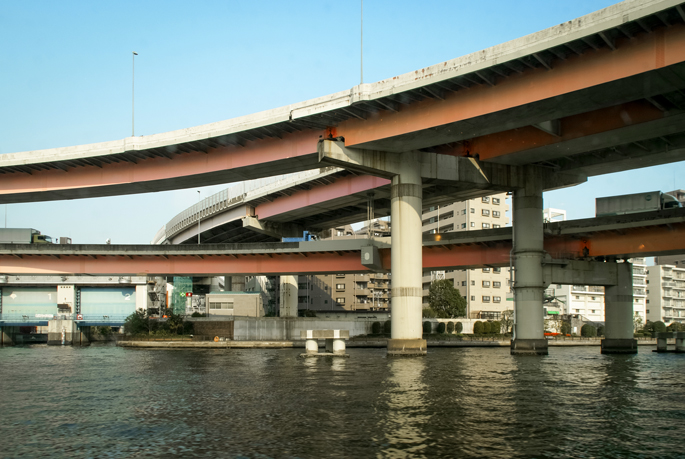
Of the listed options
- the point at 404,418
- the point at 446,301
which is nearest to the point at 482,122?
the point at 404,418

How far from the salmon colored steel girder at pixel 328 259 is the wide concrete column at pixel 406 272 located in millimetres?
16624

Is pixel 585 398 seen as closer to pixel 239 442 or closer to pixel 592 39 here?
pixel 239 442

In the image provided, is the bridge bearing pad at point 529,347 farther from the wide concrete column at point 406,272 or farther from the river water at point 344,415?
the river water at point 344,415

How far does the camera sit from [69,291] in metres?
80.1

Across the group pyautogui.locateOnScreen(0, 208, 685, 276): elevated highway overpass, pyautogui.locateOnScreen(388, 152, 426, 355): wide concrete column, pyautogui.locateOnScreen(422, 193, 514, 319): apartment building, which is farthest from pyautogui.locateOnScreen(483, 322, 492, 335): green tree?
pyautogui.locateOnScreen(388, 152, 426, 355): wide concrete column

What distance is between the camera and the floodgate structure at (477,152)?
106 ft

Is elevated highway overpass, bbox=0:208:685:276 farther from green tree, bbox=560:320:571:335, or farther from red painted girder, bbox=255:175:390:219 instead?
green tree, bbox=560:320:571:335

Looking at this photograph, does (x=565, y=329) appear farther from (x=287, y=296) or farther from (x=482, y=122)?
(x=482, y=122)

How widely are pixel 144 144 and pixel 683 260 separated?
18727cm

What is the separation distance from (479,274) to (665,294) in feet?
227

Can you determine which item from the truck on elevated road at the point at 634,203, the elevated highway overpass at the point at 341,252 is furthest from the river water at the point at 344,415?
the truck on elevated road at the point at 634,203

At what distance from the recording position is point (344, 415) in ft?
57.9

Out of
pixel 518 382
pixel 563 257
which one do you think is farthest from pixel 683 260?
pixel 518 382

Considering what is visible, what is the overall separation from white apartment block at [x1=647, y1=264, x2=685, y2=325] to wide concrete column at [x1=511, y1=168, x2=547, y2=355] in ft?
436
